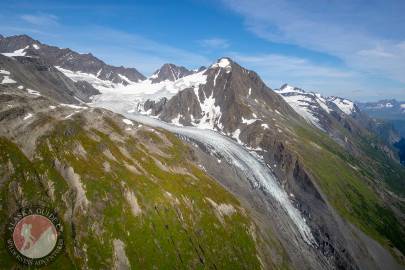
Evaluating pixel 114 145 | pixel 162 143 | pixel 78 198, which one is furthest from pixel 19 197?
pixel 162 143

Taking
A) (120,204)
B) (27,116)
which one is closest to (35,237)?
(120,204)

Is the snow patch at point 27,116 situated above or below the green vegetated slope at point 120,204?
above

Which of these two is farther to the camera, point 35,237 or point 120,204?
point 120,204

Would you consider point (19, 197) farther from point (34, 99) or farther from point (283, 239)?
point (283, 239)

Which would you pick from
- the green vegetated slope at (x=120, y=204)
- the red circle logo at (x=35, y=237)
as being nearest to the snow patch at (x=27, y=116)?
the green vegetated slope at (x=120, y=204)

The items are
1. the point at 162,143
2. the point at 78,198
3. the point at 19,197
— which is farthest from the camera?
the point at 162,143

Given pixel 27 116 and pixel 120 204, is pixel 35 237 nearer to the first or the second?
pixel 120 204

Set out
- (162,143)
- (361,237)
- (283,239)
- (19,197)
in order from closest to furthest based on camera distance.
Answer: (19,197) → (283,239) → (162,143) → (361,237)

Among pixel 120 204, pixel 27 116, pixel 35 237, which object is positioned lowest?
pixel 120 204

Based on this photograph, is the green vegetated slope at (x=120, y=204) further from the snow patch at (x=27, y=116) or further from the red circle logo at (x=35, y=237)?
the snow patch at (x=27, y=116)
